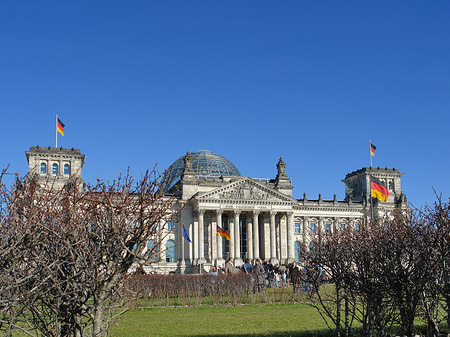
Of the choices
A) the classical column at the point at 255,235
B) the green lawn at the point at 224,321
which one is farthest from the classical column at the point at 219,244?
the green lawn at the point at 224,321

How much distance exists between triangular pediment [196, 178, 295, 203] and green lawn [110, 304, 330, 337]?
3679cm

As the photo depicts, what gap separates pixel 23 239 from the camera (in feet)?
31.4

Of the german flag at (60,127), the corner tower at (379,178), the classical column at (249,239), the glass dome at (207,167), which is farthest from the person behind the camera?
the corner tower at (379,178)

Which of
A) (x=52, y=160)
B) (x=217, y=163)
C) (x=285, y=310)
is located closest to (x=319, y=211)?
(x=217, y=163)

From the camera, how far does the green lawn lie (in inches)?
702

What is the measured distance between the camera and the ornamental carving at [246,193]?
2522 inches

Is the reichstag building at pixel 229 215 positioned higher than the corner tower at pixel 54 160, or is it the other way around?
the corner tower at pixel 54 160

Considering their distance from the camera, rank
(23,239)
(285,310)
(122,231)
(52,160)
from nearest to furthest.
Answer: (23,239)
(122,231)
(285,310)
(52,160)

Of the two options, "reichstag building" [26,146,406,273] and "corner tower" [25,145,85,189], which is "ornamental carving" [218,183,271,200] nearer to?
"reichstag building" [26,146,406,273]

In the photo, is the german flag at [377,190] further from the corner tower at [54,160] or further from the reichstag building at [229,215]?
the corner tower at [54,160]

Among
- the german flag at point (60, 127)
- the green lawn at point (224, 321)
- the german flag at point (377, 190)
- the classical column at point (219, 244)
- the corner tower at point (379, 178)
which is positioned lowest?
the green lawn at point (224, 321)

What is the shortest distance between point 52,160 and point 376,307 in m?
55.8

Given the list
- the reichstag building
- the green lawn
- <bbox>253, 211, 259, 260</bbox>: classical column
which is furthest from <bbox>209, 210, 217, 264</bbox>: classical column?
the green lawn

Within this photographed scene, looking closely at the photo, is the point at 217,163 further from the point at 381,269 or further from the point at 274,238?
the point at 381,269
